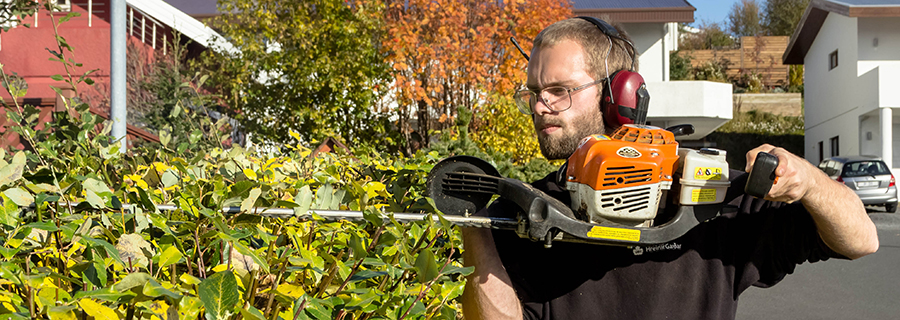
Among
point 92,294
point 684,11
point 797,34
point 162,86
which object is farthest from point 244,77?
point 797,34

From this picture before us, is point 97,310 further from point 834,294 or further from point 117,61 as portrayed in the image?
point 834,294

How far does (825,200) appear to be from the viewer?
4.70 ft

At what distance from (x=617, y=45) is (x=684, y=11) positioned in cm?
1841

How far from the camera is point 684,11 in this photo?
62.2ft

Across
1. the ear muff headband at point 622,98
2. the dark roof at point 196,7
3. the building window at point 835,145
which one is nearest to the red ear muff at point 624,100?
the ear muff headband at point 622,98

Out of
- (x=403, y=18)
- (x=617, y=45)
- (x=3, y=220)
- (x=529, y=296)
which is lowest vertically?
(x=529, y=296)

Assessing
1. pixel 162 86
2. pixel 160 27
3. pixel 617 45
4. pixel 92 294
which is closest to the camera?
pixel 92 294

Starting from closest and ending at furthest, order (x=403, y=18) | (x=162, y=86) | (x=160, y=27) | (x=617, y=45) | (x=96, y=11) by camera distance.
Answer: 1. (x=617, y=45)
2. (x=403, y=18)
3. (x=162, y=86)
4. (x=96, y=11)
5. (x=160, y=27)

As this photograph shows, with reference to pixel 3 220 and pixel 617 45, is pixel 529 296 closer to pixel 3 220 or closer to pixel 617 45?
pixel 617 45

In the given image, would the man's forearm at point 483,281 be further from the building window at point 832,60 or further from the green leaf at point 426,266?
the building window at point 832,60

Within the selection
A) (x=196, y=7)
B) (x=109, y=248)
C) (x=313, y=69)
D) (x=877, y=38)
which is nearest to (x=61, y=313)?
(x=109, y=248)

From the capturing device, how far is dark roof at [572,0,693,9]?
760 inches

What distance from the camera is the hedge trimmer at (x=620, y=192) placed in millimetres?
1379

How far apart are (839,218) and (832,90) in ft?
81.4
